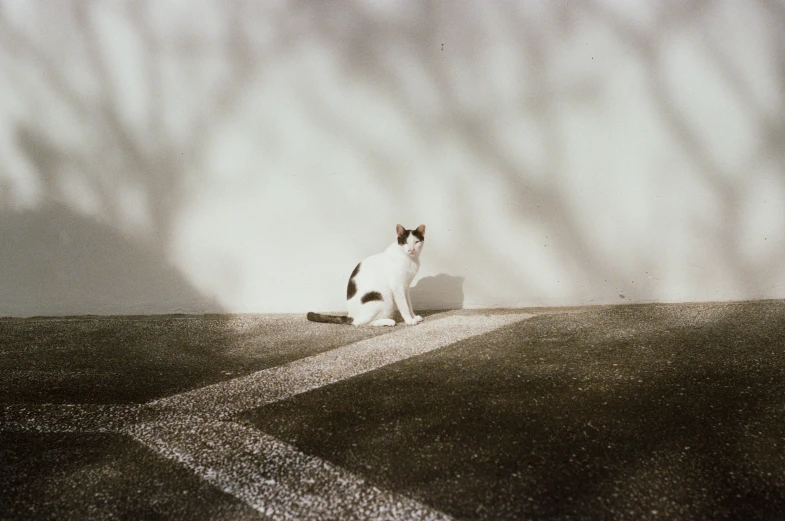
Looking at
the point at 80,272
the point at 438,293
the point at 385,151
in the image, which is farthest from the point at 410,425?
the point at 80,272

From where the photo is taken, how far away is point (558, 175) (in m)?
3.39

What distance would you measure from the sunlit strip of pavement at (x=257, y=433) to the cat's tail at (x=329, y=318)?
1.70 feet

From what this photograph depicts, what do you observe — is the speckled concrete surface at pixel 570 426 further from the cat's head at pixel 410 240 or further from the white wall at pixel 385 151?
the white wall at pixel 385 151

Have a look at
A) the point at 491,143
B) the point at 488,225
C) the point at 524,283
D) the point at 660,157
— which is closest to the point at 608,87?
the point at 660,157

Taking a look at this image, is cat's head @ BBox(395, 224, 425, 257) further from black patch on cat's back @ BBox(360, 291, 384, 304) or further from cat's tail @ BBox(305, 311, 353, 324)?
cat's tail @ BBox(305, 311, 353, 324)

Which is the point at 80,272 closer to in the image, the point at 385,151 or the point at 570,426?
the point at 385,151

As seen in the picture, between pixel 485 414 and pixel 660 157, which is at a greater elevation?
pixel 660 157

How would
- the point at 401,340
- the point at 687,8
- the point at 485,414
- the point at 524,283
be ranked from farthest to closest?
the point at 524,283
the point at 687,8
the point at 401,340
the point at 485,414

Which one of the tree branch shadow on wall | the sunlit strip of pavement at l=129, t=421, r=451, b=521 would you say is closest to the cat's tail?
the tree branch shadow on wall

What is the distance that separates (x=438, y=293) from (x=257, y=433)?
2.13 meters

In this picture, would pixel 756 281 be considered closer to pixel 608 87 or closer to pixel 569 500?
pixel 608 87

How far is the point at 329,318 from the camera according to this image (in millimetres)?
3248

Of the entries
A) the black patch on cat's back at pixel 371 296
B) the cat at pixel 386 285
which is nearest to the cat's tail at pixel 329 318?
the cat at pixel 386 285

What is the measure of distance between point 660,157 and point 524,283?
1.18m
